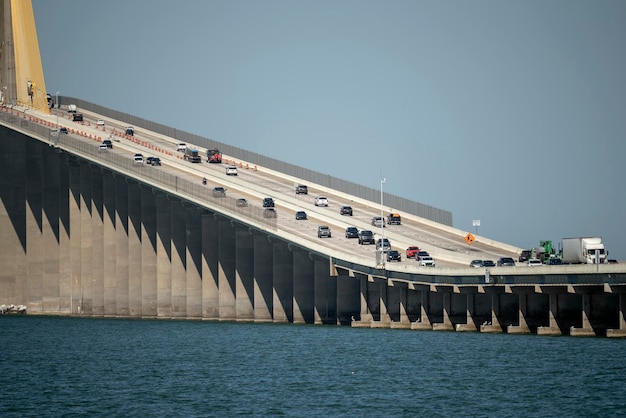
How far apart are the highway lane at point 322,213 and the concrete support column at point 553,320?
21097 mm

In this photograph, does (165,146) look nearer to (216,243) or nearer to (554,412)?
(216,243)

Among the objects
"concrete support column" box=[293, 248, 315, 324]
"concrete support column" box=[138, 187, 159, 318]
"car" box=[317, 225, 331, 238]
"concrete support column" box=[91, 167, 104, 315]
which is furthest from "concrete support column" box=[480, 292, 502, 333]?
"concrete support column" box=[91, 167, 104, 315]

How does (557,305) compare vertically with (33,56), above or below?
below

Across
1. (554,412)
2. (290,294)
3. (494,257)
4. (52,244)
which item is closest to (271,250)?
(290,294)

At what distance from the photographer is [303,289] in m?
Result: 119

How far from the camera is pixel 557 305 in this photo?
86.5m

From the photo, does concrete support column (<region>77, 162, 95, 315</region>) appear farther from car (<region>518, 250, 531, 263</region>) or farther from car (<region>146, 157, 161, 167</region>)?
car (<region>518, 250, 531, 263</region>)

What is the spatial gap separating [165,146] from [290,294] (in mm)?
53289

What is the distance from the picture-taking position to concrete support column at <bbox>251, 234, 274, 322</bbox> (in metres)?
125

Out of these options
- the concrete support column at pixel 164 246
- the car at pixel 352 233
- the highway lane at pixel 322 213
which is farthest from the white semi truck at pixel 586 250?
the concrete support column at pixel 164 246

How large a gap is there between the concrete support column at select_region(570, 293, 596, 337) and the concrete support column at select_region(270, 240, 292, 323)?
138ft

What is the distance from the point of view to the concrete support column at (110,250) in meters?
144

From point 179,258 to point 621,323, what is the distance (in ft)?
216

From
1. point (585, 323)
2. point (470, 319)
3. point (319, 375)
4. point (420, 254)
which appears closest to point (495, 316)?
point (470, 319)
